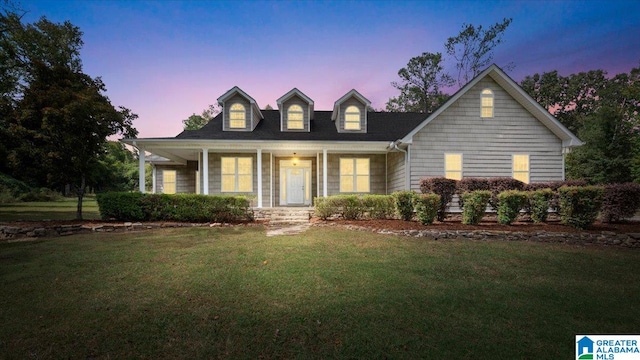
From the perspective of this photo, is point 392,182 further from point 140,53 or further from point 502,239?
point 140,53

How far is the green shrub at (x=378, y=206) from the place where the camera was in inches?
399

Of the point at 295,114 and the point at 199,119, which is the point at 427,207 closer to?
the point at 295,114

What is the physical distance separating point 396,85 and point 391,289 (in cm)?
2897

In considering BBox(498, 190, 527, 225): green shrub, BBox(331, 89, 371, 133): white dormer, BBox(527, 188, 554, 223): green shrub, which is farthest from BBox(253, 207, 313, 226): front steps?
BBox(527, 188, 554, 223): green shrub

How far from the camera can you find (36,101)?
31.9ft

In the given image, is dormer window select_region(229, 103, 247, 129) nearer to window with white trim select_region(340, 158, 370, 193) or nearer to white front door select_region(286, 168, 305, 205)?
white front door select_region(286, 168, 305, 205)

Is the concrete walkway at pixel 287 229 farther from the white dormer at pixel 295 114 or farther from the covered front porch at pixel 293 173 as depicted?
the white dormer at pixel 295 114

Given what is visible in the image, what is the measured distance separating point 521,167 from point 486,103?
3.39m

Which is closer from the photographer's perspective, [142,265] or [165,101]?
[142,265]

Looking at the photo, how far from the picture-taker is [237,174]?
48.4ft

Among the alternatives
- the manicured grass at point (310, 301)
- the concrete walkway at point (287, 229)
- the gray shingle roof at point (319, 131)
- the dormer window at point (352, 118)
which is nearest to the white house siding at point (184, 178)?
the gray shingle roof at point (319, 131)

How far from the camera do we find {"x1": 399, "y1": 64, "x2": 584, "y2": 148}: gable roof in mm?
12078

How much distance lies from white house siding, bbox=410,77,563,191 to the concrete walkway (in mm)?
6604

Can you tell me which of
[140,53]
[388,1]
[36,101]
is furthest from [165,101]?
[388,1]
